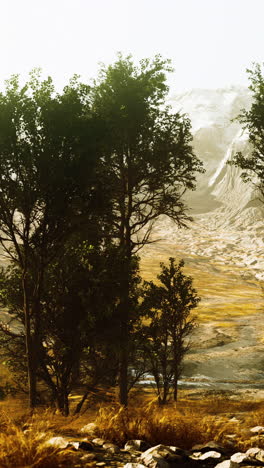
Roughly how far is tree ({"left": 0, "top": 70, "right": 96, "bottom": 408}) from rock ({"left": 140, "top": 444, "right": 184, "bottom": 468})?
8308mm

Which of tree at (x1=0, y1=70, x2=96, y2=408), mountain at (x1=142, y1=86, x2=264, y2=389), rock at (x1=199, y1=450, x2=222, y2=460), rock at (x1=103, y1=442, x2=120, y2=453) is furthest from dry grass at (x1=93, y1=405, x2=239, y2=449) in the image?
mountain at (x1=142, y1=86, x2=264, y2=389)

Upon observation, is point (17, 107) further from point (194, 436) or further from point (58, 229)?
point (194, 436)

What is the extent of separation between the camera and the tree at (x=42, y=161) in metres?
12.7

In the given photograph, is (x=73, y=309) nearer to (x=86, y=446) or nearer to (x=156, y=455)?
(x=86, y=446)

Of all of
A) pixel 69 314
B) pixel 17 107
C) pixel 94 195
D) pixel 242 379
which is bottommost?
pixel 242 379

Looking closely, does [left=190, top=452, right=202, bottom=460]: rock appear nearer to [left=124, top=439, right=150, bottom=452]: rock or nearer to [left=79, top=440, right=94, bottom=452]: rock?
[left=124, top=439, right=150, bottom=452]: rock

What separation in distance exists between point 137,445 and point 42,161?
923cm

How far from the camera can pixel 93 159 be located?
13211 millimetres

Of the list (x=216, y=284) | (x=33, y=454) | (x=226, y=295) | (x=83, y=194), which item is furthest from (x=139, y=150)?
(x=216, y=284)

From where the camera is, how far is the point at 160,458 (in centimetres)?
486

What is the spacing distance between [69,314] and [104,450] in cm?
1225

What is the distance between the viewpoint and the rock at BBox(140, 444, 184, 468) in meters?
4.71

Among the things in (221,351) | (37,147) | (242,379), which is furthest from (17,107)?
(221,351)

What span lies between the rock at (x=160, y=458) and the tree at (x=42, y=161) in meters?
8.31
